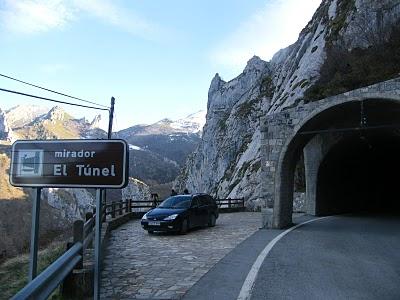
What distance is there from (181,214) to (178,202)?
1.40 meters

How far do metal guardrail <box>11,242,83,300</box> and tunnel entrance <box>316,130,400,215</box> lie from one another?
18043 millimetres

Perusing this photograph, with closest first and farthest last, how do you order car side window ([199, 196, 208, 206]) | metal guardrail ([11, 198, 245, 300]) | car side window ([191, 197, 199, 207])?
metal guardrail ([11, 198, 245, 300])
car side window ([191, 197, 199, 207])
car side window ([199, 196, 208, 206])

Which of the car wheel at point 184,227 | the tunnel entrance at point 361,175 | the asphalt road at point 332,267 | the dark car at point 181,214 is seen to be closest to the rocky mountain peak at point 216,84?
the tunnel entrance at point 361,175

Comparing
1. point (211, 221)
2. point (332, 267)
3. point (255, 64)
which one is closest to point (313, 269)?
point (332, 267)

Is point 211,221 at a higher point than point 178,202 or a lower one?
lower

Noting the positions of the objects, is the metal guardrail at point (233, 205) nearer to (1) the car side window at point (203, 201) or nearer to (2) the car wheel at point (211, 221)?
(2) the car wheel at point (211, 221)

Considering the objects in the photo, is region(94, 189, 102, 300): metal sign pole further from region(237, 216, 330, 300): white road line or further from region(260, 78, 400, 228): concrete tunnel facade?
region(260, 78, 400, 228): concrete tunnel facade

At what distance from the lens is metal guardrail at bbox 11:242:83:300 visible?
162 inches

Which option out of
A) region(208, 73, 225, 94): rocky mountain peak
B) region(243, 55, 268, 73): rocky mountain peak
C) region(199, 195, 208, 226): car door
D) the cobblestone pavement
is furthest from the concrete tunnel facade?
region(208, 73, 225, 94): rocky mountain peak

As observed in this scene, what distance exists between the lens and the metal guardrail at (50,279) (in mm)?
4112

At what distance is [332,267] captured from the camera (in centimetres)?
953

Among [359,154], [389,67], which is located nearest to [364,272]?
[359,154]

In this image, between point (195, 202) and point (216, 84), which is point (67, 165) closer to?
point (195, 202)

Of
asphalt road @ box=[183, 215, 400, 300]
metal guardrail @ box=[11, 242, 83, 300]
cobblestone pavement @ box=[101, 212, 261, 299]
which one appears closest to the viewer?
metal guardrail @ box=[11, 242, 83, 300]
